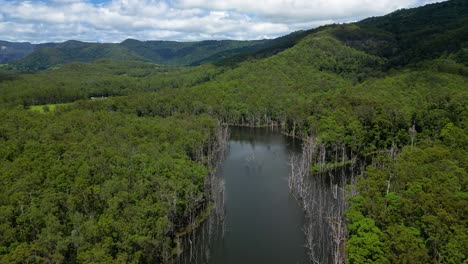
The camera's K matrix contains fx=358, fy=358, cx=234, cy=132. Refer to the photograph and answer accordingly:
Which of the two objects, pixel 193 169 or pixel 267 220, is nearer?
pixel 267 220

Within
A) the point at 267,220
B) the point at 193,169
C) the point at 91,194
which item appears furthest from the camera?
the point at 193,169

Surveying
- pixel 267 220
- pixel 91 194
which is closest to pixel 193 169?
pixel 267 220

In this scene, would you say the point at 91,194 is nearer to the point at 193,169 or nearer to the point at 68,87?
the point at 193,169

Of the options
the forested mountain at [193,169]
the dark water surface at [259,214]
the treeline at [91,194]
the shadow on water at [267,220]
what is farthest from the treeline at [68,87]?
the shadow on water at [267,220]

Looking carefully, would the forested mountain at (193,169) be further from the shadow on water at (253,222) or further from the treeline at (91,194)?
→ the shadow on water at (253,222)

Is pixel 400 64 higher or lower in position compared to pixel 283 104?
higher

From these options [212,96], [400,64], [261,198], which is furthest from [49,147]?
[400,64]

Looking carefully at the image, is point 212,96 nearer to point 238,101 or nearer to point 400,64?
point 238,101
